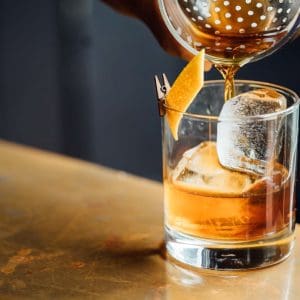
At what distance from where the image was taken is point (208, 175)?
2.31 ft

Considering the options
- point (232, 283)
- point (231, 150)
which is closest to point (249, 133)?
point (231, 150)

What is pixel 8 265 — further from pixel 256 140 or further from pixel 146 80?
pixel 146 80

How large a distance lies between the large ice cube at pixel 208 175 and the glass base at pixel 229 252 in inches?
1.8

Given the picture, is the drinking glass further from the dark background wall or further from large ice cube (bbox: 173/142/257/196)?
the dark background wall

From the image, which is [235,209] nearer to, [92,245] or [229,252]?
[229,252]

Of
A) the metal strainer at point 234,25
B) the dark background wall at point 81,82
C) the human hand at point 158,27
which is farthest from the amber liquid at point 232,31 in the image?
the dark background wall at point 81,82

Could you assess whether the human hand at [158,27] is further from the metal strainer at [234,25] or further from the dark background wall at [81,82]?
the dark background wall at [81,82]

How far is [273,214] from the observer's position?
0.71 metres

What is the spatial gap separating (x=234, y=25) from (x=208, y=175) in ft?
0.42

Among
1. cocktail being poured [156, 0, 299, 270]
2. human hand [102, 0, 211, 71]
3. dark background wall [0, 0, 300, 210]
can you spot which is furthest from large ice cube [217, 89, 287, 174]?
dark background wall [0, 0, 300, 210]

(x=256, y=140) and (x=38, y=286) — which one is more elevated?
(x=256, y=140)

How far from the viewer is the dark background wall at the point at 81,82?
1.56 m

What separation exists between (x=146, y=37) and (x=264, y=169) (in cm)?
85

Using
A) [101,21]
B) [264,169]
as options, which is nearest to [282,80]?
[264,169]
